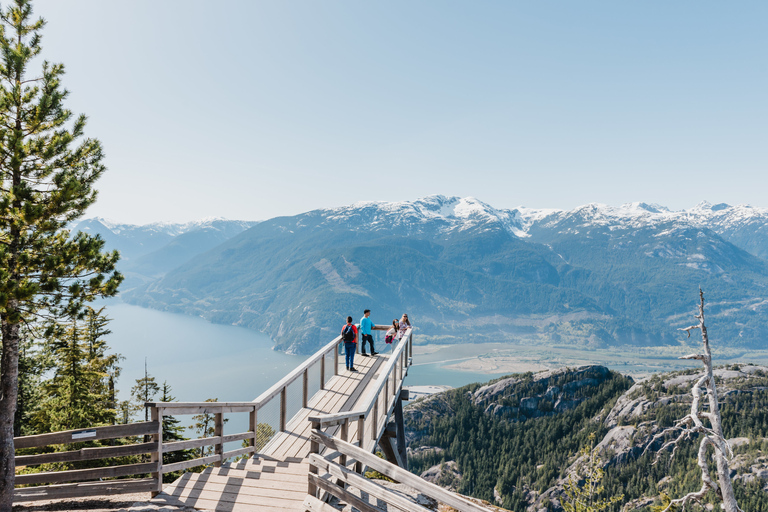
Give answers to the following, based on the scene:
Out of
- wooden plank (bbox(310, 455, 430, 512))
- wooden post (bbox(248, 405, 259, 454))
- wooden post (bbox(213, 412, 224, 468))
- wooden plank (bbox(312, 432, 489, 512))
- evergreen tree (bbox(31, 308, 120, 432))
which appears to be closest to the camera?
wooden plank (bbox(312, 432, 489, 512))

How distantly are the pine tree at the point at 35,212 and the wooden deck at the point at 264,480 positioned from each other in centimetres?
268

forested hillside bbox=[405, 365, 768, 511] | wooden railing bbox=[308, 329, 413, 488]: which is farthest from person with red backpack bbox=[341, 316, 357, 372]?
forested hillside bbox=[405, 365, 768, 511]

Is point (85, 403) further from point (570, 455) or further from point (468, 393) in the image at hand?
point (468, 393)

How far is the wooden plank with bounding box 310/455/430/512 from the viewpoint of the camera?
4075 mm

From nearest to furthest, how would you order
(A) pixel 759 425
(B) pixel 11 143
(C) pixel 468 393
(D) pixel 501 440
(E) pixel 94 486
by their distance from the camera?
1. (E) pixel 94 486
2. (B) pixel 11 143
3. (A) pixel 759 425
4. (D) pixel 501 440
5. (C) pixel 468 393

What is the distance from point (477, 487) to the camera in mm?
106812

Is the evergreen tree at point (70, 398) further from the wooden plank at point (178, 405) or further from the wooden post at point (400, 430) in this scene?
the wooden plank at point (178, 405)

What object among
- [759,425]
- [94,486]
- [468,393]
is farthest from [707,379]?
[468,393]

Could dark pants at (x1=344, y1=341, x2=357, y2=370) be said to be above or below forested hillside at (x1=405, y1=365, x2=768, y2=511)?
above

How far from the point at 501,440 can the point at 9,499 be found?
136m

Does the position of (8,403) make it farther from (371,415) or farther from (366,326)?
(366,326)

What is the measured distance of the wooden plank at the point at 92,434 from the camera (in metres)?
5.37

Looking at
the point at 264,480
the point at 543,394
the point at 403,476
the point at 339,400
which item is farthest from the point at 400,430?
the point at 543,394

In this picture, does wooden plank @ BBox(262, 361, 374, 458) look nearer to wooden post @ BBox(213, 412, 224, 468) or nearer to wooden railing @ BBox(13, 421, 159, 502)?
wooden post @ BBox(213, 412, 224, 468)
